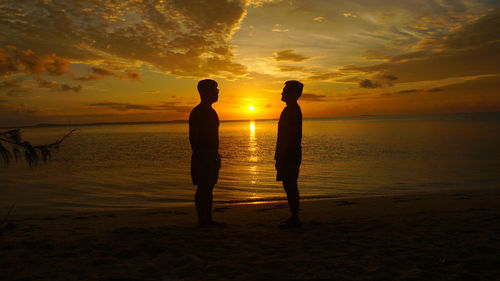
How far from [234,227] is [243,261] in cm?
202

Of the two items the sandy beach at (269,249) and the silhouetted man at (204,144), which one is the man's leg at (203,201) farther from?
the sandy beach at (269,249)

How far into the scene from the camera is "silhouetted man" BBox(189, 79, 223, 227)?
5.88m

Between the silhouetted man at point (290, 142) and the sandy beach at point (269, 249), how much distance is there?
0.85 metres

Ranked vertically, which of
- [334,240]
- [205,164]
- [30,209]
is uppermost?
[205,164]

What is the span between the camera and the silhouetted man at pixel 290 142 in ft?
19.2

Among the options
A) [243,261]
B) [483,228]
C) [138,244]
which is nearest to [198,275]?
[243,261]

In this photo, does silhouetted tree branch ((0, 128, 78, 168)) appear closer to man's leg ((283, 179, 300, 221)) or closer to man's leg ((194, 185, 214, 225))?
man's leg ((194, 185, 214, 225))

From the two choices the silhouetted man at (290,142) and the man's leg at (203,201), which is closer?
the silhouetted man at (290,142)

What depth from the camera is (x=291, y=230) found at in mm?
5793

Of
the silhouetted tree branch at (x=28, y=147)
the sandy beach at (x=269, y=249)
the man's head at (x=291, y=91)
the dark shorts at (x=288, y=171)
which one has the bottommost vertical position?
the sandy beach at (x=269, y=249)

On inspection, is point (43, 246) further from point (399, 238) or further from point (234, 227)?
Result: point (399, 238)

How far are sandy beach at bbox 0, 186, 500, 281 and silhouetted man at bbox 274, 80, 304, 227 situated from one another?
2.77 feet

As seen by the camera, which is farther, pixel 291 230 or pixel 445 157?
pixel 445 157

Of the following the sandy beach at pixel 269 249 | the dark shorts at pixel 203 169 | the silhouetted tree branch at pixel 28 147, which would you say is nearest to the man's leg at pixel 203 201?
the dark shorts at pixel 203 169
